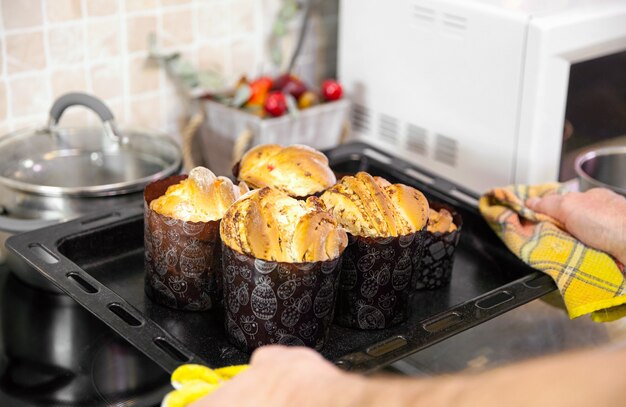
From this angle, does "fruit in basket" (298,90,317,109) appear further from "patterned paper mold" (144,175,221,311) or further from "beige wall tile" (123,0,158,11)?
"patterned paper mold" (144,175,221,311)

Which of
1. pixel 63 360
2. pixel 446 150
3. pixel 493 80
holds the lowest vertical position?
pixel 63 360

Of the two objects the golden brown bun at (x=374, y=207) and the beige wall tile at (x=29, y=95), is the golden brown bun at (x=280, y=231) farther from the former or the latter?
the beige wall tile at (x=29, y=95)

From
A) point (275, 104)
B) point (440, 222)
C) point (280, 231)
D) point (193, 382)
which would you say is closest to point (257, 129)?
point (275, 104)

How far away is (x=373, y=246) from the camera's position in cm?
88

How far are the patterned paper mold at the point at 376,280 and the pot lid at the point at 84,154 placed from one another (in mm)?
398

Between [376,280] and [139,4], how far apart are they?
2.40ft

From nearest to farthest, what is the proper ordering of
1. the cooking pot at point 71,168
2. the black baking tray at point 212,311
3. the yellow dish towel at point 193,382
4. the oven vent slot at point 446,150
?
the yellow dish towel at point 193,382 → the black baking tray at point 212,311 → the cooking pot at point 71,168 → the oven vent slot at point 446,150

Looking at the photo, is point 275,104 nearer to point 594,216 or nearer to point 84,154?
point 84,154

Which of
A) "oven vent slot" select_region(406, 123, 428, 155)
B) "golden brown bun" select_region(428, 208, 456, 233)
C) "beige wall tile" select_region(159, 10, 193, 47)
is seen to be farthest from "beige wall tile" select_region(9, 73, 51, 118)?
"golden brown bun" select_region(428, 208, 456, 233)

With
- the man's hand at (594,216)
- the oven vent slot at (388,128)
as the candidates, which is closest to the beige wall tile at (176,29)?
the oven vent slot at (388,128)

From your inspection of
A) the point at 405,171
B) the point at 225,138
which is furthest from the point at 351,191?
the point at 225,138

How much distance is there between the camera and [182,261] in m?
0.92

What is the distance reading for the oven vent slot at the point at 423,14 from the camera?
4.47 feet

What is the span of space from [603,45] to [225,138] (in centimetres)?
60
